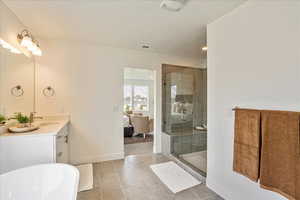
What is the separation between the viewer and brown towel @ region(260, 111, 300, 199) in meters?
1.13

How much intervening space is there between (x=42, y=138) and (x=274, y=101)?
95.7 inches

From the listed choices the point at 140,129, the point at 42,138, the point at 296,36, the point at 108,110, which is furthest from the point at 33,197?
the point at 140,129

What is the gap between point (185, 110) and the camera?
12.1ft

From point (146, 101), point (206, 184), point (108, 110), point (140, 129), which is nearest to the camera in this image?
point (206, 184)

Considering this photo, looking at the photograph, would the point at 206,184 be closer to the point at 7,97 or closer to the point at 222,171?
the point at 222,171

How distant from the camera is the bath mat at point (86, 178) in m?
2.07

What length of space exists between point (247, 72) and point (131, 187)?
2.12 meters

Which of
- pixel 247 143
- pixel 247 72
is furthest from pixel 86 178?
pixel 247 72

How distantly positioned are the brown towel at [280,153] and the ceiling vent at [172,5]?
4.55 ft

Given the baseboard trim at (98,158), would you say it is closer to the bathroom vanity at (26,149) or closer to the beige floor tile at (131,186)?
the beige floor tile at (131,186)

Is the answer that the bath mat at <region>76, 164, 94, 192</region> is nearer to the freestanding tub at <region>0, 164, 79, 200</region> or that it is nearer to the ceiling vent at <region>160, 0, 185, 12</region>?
the freestanding tub at <region>0, 164, 79, 200</region>

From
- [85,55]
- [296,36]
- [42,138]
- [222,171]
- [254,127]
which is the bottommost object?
[222,171]

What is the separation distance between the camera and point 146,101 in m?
7.20

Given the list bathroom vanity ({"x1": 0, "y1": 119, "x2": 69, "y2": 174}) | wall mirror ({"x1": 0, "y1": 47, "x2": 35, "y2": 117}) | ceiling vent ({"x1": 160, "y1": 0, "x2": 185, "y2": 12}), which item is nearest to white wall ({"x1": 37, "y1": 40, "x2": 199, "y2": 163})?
wall mirror ({"x1": 0, "y1": 47, "x2": 35, "y2": 117})
